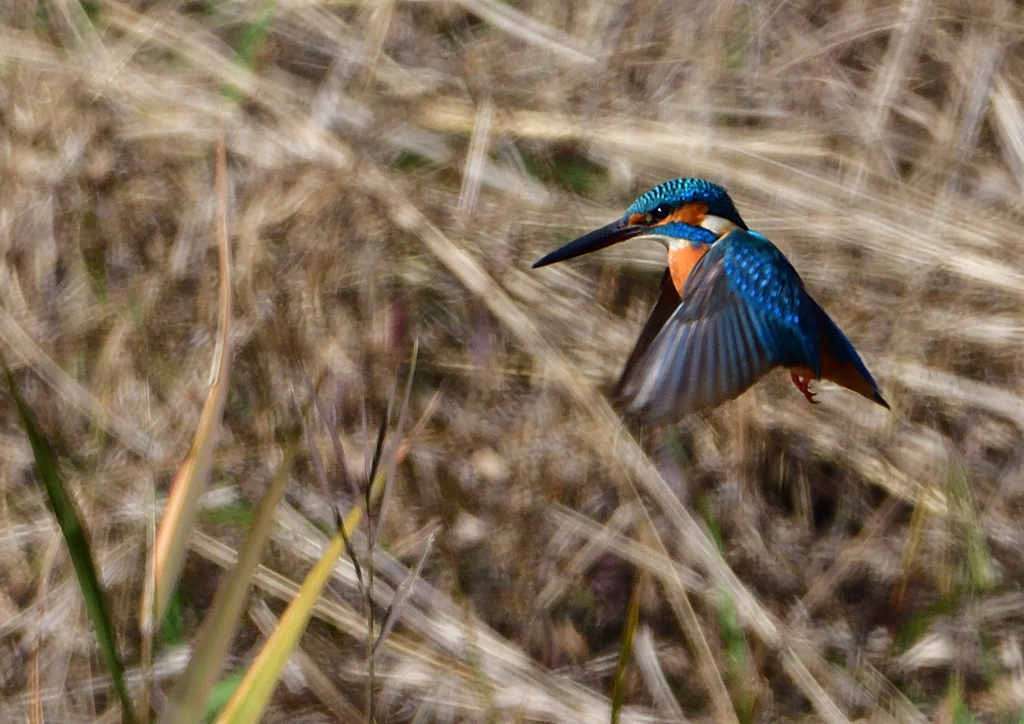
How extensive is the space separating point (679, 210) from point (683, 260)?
8 centimetres

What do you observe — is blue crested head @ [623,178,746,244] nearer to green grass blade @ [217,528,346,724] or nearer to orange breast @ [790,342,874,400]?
orange breast @ [790,342,874,400]

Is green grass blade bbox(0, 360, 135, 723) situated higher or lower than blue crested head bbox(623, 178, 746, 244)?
lower

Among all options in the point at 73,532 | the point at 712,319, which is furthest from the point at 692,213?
the point at 73,532

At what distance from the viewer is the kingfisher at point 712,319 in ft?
5.27

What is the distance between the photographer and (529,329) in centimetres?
231

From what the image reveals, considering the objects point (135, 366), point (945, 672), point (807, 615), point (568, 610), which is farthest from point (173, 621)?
point (945, 672)

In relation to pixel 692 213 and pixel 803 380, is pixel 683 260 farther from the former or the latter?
pixel 803 380

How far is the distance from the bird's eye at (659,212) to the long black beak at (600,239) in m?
0.02

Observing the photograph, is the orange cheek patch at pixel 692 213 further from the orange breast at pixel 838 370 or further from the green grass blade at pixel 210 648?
the green grass blade at pixel 210 648

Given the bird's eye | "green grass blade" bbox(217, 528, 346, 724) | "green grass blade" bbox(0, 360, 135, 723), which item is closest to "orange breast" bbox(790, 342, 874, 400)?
the bird's eye

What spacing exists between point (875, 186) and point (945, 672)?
0.98 metres

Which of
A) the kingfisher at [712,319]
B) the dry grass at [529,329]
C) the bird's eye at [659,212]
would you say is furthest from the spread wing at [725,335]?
the dry grass at [529,329]

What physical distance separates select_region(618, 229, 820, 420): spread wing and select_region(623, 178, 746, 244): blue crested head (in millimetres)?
83

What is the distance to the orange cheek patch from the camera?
198 centimetres
